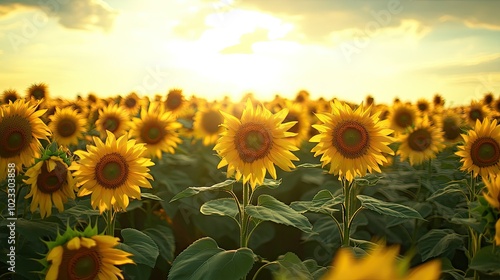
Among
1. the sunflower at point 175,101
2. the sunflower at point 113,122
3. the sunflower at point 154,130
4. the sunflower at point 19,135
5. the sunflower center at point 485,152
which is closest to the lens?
the sunflower at point 19,135

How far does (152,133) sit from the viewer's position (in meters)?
6.31

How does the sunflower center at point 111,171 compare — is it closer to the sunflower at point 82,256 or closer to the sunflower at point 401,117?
the sunflower at point 82,256

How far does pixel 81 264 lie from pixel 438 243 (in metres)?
3.12

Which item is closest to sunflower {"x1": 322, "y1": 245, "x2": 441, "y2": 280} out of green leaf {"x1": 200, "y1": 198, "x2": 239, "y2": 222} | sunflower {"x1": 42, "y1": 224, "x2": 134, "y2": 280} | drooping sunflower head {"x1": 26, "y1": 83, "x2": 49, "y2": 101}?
sunflower {"x1": 42, "y1": 224, "x2": 134, "y2": 280}


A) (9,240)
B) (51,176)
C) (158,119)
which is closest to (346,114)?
(51,176)

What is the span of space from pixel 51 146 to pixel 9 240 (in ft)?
2.25

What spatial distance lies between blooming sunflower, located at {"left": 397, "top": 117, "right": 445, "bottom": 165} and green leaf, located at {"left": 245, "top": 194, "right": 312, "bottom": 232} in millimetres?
3620

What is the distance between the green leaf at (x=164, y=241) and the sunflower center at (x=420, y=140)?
11.2 feet

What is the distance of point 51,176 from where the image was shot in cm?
358

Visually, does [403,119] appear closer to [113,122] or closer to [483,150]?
[483,150]

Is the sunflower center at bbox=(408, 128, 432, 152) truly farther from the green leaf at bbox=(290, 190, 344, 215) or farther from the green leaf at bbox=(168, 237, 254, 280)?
the green leaf at bbox=(168, 237, 254, 280)

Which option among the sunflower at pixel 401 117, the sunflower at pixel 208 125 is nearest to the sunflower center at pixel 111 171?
the sunflower at pixel 208 125

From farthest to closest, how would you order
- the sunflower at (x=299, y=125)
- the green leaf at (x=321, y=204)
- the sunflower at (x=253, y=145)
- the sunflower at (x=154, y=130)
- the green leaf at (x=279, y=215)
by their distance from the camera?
the sunflower at (x=299, y=125) → the sunflower at (x=154, y=130) → the sunflower at (x=253, y=145) → the green leaf at (x=321, y=204) → the green leaf at (x=279, y=215)

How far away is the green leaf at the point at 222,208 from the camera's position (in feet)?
10.4
